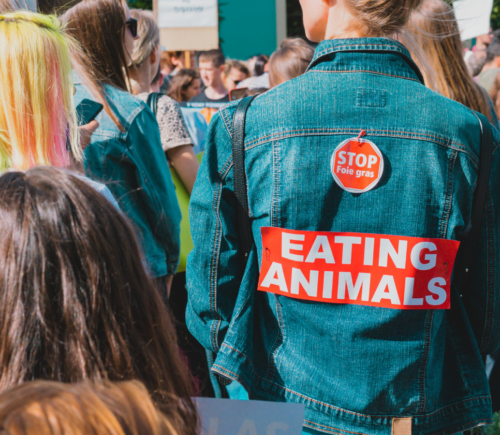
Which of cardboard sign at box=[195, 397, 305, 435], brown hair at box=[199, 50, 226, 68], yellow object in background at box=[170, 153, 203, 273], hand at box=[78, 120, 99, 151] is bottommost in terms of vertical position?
cardboard sign at box=[195, 397, 305, 435]

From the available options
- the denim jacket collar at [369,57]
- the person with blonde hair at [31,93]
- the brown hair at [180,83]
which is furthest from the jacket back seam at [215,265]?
the brown hair at [180,83]

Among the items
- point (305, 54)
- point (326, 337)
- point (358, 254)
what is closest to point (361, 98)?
point (358, 254)

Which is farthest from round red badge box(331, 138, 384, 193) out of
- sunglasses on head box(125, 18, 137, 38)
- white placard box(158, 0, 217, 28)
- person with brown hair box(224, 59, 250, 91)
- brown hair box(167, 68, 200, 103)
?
person with brown hair box(224, 59, 250, 91)

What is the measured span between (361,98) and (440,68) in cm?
107

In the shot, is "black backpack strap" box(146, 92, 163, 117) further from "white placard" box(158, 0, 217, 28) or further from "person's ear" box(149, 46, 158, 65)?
"white placard" box(158, 0, 217, 28)

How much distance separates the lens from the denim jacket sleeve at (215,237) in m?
1.48

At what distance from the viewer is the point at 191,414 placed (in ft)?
3.12

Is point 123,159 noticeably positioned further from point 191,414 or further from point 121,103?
point 191,414

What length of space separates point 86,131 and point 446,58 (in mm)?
1450

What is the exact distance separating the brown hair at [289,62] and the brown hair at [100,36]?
974mm

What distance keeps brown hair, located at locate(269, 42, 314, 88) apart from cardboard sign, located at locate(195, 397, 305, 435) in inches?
85.1

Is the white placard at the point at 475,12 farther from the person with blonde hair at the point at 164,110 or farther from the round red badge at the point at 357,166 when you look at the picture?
the round red badge at the point at 357,166

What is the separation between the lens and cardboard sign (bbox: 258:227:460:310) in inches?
53.9

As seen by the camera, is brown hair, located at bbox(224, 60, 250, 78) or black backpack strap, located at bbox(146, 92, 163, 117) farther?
brown hair, located at bbox(224, 60, 250, 78)
